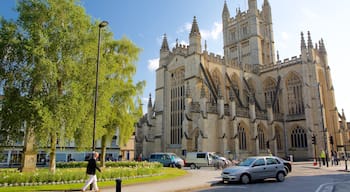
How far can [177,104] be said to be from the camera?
40.8m

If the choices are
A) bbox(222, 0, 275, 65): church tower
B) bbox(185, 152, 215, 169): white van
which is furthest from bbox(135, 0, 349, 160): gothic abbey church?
bbox(185, 152, 215, 169): white van

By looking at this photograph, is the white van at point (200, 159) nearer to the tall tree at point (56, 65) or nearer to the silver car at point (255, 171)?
the silver car at point (255, 171)

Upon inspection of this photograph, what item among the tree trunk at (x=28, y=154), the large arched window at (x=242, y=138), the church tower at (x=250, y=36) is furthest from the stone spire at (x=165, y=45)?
the tree trunk at (x=28, y=154)

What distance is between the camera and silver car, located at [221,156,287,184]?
14.3m

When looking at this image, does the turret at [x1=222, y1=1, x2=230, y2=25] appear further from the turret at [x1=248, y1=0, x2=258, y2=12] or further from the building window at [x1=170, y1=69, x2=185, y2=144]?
the building window at [x1=170, y1=69, x2=185, y2=144]

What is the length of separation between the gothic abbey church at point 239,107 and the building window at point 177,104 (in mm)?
155

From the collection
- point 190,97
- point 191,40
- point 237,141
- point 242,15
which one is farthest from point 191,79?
point 242,15

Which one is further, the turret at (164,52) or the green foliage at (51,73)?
the turret at (164,52)

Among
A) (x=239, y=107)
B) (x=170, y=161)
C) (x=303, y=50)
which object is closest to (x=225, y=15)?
(x=303, y=50)

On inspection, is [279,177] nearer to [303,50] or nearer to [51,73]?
[51,73]

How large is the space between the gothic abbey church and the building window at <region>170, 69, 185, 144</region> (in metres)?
0.15

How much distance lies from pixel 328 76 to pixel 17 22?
48793 millimetres

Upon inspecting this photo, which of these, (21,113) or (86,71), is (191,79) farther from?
(21,113)

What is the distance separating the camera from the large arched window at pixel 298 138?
42.1 metres
